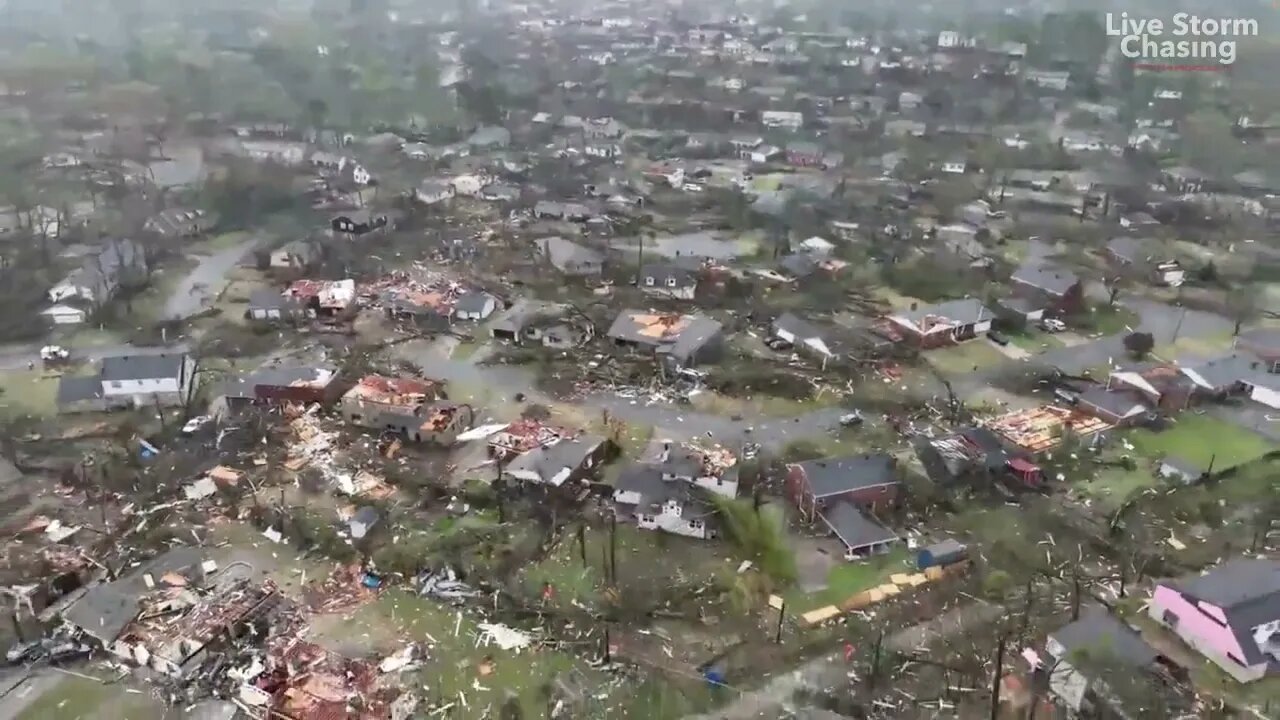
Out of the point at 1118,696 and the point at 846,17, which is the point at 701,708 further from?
the point at 846,17

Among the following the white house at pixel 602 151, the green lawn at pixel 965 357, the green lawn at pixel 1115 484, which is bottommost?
the green lawn at pixel 1115 484

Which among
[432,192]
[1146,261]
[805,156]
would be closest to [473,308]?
[432,192]

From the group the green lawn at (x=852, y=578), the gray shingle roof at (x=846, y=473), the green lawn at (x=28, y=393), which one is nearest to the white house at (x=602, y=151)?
the green lawn at (x=28, y=393)

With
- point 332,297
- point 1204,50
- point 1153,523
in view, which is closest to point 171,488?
point 332,297

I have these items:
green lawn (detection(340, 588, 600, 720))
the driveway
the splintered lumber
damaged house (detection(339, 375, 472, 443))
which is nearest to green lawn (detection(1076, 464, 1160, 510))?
the splintered lumber

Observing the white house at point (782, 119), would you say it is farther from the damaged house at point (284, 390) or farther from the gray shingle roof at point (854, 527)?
the gray shingle roof at point (854, 527)

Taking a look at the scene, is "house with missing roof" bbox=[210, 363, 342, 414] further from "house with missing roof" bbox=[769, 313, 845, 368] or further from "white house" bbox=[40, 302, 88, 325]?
"house with missing roof" bbox=[769, 313, 845, 368]

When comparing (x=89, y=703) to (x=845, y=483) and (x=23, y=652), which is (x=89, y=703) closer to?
(x=23, y=652)
